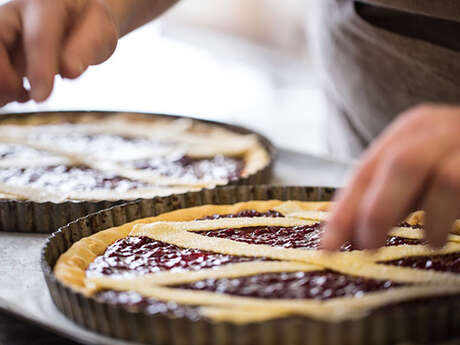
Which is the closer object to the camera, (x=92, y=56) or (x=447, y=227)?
(x=447, y=227)

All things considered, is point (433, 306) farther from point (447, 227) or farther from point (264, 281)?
point (264, 281)

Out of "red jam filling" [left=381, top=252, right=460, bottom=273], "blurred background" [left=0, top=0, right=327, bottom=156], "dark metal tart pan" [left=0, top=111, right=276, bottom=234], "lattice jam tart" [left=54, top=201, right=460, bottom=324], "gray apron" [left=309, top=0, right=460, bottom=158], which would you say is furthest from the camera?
"blurred background" [left=0, top=0, right=327, bottom=156]

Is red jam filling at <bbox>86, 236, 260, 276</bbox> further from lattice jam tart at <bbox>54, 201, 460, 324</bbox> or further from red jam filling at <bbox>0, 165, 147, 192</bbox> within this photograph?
red jam filling at <bbox>0, 165, 147, 192</bbox>

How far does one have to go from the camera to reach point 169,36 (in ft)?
30.1

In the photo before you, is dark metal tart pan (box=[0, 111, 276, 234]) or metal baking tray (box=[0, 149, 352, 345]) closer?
metal baking tray (box=[0, 149, 352, 345])

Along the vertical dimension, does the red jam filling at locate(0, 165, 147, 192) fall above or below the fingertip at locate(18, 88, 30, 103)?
below

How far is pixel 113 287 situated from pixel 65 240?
0.32m

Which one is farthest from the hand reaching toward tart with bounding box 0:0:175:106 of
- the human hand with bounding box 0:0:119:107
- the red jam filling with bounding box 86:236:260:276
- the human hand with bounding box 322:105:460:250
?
the human hand with bounding box 322:105:460:250

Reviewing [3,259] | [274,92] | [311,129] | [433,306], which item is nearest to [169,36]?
[274,92]

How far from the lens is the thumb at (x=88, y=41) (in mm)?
1522

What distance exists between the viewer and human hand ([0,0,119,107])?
1.44 m

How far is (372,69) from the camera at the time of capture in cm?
250

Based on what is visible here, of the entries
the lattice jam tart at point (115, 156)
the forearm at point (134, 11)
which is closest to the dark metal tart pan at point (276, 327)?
the lattice jam tart at point (115, 156)

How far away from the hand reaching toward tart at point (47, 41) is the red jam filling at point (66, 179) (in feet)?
1.90
